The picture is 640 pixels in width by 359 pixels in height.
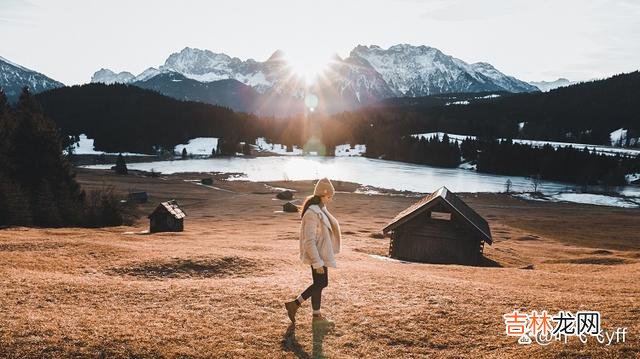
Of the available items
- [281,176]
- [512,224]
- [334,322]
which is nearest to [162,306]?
[334,322]

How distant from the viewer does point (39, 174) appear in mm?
52594

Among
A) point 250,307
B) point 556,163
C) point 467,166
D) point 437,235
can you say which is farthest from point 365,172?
point 250,307

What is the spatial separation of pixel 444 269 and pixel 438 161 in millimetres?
172482

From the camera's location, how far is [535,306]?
12.8 metres

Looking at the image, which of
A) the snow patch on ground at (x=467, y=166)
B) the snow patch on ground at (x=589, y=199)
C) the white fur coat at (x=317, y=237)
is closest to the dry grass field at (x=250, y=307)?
the white fur coat at (x=317, y=237)

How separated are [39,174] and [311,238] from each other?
54.0 meters

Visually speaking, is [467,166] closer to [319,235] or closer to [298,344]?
[319,235]

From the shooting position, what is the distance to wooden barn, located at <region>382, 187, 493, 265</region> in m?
34.6

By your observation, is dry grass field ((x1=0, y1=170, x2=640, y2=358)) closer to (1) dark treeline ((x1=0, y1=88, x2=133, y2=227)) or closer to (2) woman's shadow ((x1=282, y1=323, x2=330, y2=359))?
(2) woman's shadow ((x1=282, y1=323, x2=330, y2=359))

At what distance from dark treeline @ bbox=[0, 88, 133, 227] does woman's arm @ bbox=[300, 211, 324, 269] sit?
45.7m

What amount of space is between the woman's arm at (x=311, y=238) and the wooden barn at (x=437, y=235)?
2527 centimetres

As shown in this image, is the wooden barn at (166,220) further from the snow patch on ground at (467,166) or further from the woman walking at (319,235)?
the snow patch on ground at (467,166)

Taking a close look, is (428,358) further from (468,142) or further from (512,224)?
(468,142)

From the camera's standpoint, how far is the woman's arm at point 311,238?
10.3 m
